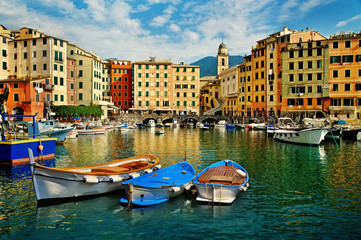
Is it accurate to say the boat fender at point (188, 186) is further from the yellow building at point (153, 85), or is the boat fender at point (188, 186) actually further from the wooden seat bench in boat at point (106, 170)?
the yellow building at point (153, 85)

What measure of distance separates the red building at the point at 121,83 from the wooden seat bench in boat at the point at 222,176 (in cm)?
8159

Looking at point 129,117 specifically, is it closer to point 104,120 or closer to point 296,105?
point 104,120

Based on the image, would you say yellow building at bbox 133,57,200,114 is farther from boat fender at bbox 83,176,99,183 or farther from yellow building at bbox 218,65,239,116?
boat fender at bbox 83,176,99,183

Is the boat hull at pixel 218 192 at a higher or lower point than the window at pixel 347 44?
lower

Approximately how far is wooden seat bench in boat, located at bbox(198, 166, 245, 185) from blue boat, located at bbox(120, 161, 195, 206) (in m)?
1.09

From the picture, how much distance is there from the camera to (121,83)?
9462 centimetres

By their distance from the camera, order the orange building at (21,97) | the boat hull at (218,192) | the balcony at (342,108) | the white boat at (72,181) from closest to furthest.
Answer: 1. the white boat at (72,181)
2. the boat hull at (218,192)
3. the orange building at (21,97)
4. the balcony at (342,108)

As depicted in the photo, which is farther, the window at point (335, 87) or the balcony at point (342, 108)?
the window at point (335, 87)

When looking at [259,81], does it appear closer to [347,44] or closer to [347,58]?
[347,58]

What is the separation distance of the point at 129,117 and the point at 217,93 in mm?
41105

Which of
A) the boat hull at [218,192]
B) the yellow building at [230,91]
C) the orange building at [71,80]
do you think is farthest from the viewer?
the yellow building at [230,91]

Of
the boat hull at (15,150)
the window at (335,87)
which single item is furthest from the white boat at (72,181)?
the window at (335,87)

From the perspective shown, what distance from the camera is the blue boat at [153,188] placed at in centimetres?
1288

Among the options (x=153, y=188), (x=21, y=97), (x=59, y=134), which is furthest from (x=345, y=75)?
(x=21, y=97)
